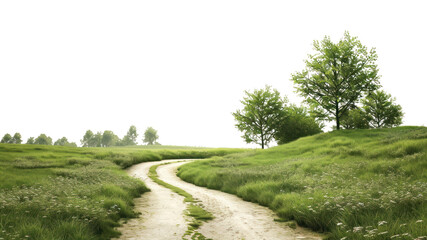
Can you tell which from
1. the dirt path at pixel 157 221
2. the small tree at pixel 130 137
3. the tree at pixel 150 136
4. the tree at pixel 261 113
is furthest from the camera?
the small tree at pixel 130 137

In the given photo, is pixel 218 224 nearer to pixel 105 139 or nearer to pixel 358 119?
pixel 358 119

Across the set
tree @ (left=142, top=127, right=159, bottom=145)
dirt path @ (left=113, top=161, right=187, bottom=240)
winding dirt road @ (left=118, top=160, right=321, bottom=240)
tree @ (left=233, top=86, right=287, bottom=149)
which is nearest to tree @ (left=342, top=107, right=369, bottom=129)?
tree @ (left=233, top=86, right=287, bottom=149)

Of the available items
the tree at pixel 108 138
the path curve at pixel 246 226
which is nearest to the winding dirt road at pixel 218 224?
the path curve at pixel 246 226

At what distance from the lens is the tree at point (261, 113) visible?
5222 centimetres

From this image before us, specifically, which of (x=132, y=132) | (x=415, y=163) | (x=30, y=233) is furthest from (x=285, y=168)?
(x=132, y=132)

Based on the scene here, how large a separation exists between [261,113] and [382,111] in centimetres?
2828

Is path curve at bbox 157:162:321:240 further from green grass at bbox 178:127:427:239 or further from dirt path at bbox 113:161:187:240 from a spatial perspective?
dirt path at bbox 113:161:187:240

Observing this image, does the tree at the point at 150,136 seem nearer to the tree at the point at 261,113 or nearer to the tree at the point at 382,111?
the tree at the point at 261,113

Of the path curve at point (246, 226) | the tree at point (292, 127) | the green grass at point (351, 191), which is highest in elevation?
the tree at point (292, 127)

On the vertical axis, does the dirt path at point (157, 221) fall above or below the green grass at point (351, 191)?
below

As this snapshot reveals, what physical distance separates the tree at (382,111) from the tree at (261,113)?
2091 centimetres

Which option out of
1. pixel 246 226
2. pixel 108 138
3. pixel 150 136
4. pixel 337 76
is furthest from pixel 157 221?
pixel 108 138

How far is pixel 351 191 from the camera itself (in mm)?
10414

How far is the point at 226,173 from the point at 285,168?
16.7 ft
